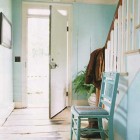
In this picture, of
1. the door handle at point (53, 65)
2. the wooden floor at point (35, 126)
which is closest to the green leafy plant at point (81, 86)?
the wooden floor at point (35, 126)

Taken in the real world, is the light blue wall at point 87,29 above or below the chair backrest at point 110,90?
above

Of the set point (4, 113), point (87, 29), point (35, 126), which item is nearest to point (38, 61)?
point (87, 29)

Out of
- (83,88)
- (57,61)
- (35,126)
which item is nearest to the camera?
(35,126)

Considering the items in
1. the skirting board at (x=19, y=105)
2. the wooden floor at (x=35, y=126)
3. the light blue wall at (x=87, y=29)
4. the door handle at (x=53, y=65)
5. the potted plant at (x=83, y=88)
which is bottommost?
the wooden floor at (x=35, y=126)

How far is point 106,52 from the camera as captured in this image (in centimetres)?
287

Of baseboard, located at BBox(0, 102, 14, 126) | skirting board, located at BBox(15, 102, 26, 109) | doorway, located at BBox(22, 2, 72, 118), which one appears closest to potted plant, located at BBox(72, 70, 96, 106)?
doorway, located at BBox(22, 2, 72, 118)

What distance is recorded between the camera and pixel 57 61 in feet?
13.7

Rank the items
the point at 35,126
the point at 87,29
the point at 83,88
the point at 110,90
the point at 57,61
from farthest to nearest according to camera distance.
Result: the point at 87,29 → the point at 83,88 → the point at 57,61 → the point at 35,126 → the point at 110,90

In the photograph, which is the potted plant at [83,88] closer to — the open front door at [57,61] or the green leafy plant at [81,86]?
the green leafy plant at [81,86]

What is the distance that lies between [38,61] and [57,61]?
2.37 metres

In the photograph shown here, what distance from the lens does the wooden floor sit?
2.92 meters

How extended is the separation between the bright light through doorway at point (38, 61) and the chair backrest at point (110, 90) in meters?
2.71

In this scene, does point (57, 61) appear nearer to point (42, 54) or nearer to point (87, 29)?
point (87, 29)

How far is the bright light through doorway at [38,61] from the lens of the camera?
5566 millimetres
